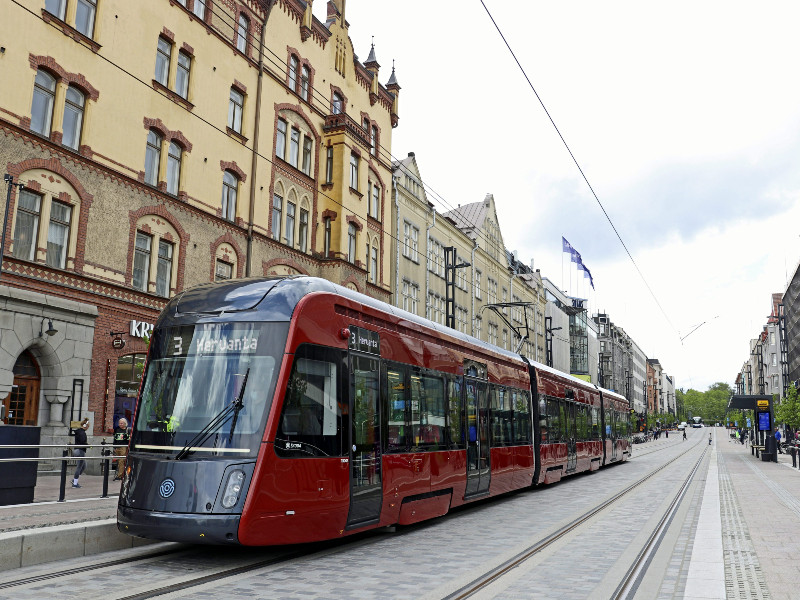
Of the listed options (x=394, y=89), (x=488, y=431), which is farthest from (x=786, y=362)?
(x=488, y=431)

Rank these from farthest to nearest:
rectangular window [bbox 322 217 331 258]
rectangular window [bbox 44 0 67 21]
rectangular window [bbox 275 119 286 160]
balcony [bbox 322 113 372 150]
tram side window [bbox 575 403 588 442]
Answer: balcony [bbox 322 113 372 150] → rectangular window [bbox 322 217 331 258] → rectangular window [bbox 275 119 286 160] → tram side window [bbox 575 403 588 442] → rectangular window [bbox 44 0 67 21]

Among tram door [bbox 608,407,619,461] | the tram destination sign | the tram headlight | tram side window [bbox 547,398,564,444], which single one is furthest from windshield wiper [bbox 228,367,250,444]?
tram door [bbox 608,407,619,461]

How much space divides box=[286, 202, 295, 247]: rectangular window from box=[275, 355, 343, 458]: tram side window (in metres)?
19.7

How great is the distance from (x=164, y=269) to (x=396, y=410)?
14200 millimetres

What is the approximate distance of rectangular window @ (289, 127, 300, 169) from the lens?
2895 cm

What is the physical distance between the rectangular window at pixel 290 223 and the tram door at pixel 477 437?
50.5 ft

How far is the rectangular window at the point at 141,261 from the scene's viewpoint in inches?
849

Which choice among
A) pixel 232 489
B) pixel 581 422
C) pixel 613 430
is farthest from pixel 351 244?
pixel 232 489

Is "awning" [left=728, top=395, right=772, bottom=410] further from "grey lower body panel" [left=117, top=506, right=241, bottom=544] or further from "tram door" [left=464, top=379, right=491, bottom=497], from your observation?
"grey lower body panel" [left=117, top=506, right=241, bottom=544]

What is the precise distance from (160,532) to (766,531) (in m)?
8.81

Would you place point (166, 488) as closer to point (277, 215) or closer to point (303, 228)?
point (277, 215)

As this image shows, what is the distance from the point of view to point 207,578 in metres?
7.41

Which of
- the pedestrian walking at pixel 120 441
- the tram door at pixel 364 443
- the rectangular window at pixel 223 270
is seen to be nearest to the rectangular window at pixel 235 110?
the rectangular window at pixel 223 270

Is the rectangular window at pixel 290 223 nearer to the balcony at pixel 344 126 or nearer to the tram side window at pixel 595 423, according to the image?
the balcony at pixel 344 126
